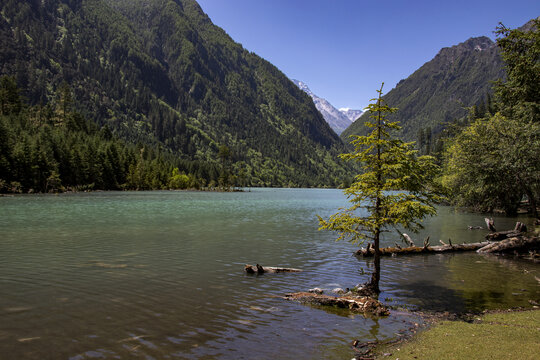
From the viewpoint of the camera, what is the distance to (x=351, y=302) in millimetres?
16078

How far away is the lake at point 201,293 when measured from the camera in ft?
37.7

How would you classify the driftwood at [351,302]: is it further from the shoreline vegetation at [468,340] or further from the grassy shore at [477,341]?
the grassy shore at [477,341]

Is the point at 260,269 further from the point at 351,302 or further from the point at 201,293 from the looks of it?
the point at 351,302

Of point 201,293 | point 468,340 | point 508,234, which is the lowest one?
point 201,293

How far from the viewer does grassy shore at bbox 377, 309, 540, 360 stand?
1010cm

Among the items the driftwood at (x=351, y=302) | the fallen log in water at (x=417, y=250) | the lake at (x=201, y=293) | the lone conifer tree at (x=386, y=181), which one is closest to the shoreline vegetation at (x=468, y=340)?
the lake at (x=201, y=293)

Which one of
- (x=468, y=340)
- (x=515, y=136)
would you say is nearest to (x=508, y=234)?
(x=515, y=136)

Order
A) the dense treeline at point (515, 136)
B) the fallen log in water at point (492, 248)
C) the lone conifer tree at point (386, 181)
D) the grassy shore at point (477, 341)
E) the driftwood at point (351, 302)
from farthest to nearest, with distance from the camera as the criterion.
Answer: the dense treeline at point (515, 136) → the fallen log in water at point (492, 248) → the lone conifer tree at point (386, 181) → the driftwood at point (351, 302) → the grassy shore at point (477, 341)

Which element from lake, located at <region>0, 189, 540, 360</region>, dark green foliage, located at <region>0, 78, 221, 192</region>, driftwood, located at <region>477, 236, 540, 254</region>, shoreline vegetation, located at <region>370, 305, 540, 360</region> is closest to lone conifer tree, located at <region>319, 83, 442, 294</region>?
lake, located at <region>0, 189, 540, 360</region>

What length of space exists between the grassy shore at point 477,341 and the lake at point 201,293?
1.53m

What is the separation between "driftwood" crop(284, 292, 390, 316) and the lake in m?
0.67

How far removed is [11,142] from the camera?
108 meters

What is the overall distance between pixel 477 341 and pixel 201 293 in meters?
12.6

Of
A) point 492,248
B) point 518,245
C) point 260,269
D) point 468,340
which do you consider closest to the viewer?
point 468,340
